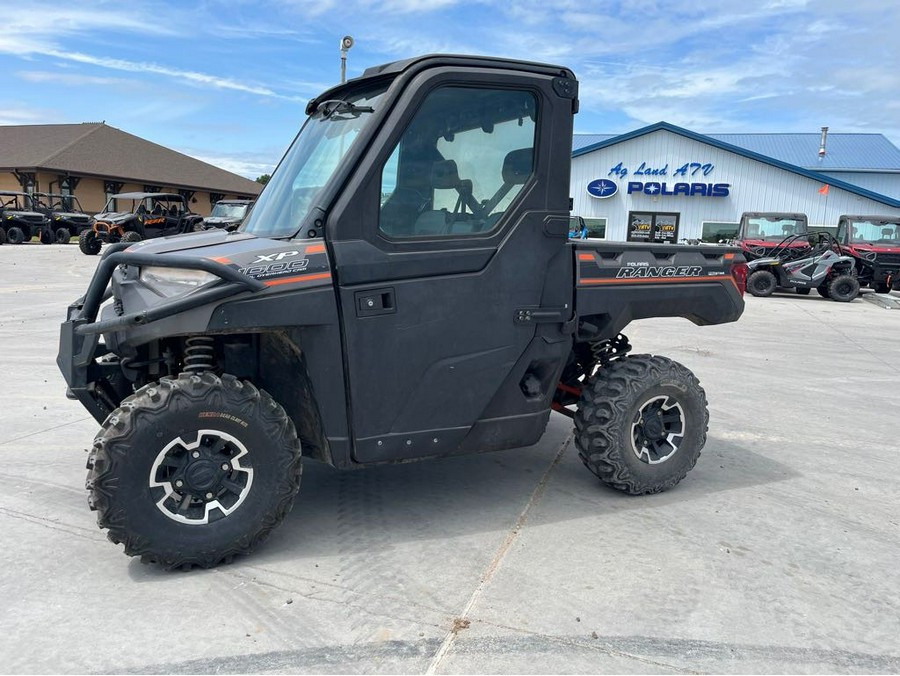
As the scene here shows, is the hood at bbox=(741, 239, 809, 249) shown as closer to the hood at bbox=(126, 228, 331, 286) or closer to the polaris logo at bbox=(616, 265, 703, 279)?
the polaris logo at bbox=(616, 265, 703, 279)

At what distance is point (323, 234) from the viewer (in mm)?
3381

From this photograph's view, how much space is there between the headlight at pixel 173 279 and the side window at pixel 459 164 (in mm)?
856

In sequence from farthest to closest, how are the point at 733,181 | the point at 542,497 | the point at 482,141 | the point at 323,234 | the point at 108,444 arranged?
the point at 733,181 → the point at 542,497 → the point at 482,141 → the point at 323,234 → the point at 108,444

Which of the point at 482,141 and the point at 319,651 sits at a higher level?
the point at 482,141

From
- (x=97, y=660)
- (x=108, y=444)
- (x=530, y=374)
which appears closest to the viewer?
(x=97, y=660)

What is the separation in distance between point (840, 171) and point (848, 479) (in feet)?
153

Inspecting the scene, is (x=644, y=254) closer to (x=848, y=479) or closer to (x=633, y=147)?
(x=848, y=479)

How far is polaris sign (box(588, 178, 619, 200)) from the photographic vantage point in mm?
32125

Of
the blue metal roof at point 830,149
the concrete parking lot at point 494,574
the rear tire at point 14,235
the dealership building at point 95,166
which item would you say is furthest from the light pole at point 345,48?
the blue metal roof at point 830,149

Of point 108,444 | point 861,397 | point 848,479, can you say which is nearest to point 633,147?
point 861,397

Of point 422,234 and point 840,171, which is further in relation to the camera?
point 840,171

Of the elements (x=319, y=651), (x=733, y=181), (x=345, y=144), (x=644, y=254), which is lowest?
(x=319, y=651)

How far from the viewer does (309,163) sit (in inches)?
151

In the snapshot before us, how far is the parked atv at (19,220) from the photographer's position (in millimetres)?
27203
